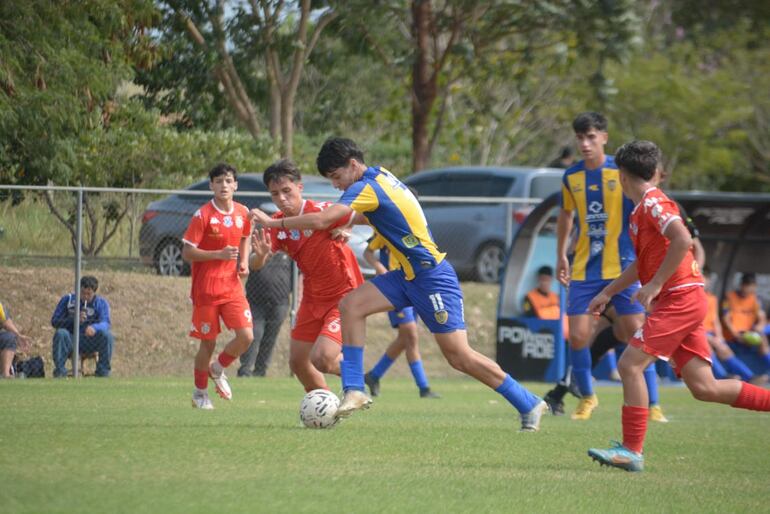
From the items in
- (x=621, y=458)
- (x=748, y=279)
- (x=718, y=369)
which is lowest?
(x=718, y=369)

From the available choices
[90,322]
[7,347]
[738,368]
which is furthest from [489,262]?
[7,347]

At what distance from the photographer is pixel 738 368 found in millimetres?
18547

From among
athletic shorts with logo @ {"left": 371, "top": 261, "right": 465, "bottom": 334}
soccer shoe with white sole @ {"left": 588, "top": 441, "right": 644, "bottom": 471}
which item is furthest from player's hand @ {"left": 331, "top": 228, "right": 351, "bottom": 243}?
soccer shoe with white sole @ {"left": 588, "top": 441, "right": 644, "bottom": 471}

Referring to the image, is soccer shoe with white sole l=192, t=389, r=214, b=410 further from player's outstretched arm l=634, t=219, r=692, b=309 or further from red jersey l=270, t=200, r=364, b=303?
player's outstretched arm l=634, t=219, r=692, b=309

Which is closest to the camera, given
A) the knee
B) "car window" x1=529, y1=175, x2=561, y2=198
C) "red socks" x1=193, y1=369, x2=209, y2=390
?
the knee

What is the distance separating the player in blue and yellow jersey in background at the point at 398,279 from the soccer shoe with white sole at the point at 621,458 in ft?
4.55

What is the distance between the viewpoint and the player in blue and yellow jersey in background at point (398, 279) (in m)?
9.13

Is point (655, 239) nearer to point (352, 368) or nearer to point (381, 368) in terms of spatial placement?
point (352, 368)

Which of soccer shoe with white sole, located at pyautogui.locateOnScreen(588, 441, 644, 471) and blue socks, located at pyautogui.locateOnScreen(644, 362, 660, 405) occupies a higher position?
soccer shoe with white sole, located at pyautogui.locateOnScreen(588, 441, 644, 471)

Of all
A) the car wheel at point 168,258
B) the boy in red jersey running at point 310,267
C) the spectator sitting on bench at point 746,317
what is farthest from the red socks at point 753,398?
the spectator sitting on bench at point 746,317

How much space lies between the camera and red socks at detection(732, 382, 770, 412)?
802 cm

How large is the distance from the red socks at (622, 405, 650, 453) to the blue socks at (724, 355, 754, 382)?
11107 millimetres

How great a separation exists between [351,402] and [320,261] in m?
1.54

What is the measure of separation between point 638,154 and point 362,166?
80.3 inches
